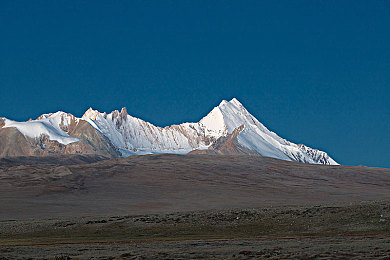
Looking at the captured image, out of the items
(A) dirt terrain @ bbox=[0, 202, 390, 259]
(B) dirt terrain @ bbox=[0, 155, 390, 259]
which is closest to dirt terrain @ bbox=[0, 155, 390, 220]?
(B) dirt terrain @ bbox=[0, 155, 390, 259]

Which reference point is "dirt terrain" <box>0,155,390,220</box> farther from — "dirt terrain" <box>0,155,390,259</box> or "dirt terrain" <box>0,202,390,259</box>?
"dirt terrain" <box>0,202,390,259</box>


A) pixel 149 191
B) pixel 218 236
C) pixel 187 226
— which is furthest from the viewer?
pixel 149 191

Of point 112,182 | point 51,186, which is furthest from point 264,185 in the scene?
point 51,186

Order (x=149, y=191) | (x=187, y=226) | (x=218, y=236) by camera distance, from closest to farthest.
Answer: (x=218, y=236) → (x=187, y=226) → (x=149, y=191)

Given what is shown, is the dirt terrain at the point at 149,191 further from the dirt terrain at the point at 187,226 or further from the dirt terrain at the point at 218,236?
the dirt terrain at the point at 218,236

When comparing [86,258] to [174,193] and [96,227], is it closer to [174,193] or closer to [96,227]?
[96,227]

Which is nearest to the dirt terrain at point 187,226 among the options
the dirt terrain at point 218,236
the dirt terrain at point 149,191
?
the dirt terrain at point 218,236

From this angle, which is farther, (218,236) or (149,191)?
(149,191)

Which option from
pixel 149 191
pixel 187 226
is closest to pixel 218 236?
pixel 187 226

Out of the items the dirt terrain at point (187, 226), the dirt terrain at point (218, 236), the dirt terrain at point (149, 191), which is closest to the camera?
the dirt terrain at point (218, 236)

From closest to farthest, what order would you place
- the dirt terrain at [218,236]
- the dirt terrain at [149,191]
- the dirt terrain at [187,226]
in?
1. the dirt terrain at [218,236]
2. the dirt terrain at [187,226]
3. the dirt terrain at [149,191]

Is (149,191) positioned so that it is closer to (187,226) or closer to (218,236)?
(187,226)

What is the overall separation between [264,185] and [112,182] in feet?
158

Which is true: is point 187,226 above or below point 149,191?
below
